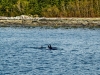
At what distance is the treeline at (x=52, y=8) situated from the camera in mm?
137750

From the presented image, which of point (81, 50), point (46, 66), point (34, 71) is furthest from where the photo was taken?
point (81, 50)

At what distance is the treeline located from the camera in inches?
5423

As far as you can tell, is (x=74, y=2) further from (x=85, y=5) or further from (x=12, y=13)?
(x=12, y=13)

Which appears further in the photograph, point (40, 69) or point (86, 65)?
point (86, 65)

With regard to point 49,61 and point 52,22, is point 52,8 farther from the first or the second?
point 49,61

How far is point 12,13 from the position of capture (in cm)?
14112

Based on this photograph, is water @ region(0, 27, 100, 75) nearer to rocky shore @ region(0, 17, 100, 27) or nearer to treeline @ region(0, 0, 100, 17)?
rocky shore @ region(0, 17, 100, 27)

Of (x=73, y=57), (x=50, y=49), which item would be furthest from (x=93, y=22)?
(x=73, y=57)

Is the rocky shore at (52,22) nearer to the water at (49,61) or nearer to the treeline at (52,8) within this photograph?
the treeline at (52,8)

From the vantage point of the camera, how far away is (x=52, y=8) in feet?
457

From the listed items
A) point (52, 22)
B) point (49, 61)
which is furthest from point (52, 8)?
point (49, 61)

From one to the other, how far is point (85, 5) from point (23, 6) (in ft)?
57.2

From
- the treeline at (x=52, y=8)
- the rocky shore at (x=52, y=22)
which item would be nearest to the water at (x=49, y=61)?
the rocky shore at (x=52, y=22)

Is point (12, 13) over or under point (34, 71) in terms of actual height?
under
